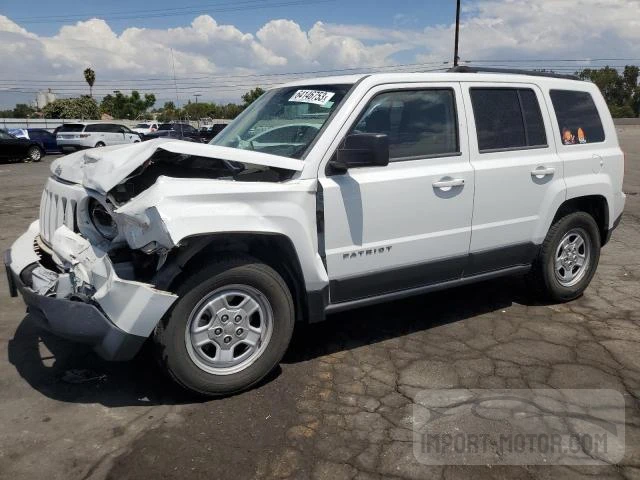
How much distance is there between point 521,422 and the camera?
3.13 metres

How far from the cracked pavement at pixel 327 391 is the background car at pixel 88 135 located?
24.9m

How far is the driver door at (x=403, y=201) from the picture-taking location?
3.61 meters

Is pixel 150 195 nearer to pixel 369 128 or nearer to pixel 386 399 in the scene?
pixel 369 128

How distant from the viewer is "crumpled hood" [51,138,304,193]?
3.11 metres

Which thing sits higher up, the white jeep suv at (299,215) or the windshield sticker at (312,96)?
the windshield sticker at (312,96)

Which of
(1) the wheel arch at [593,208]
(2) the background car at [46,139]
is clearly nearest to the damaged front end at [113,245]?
(1) the wheel arch at [593,208]

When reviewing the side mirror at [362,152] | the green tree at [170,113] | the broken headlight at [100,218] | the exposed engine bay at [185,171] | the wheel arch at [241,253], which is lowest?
the green tree at [170,113]

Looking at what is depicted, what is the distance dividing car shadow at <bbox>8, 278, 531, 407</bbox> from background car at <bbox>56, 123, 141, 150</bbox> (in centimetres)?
2508

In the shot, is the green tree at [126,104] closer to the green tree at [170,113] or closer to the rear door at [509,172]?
the green tree at [170,113]

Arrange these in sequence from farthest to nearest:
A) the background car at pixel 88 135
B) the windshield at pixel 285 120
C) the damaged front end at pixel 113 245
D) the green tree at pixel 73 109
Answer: the green tree at pixel 73 109 → the background car at pixel 88 135 → the windshield at pixel 285 120 → the damaged front end at pixel 113 245

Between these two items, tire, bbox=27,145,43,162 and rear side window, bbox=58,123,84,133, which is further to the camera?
rear side window, bbox=58,123,84,133

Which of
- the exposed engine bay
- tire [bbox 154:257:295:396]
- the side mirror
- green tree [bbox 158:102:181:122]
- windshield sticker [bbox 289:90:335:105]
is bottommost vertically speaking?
green tree [bbox 158:102:181:122]

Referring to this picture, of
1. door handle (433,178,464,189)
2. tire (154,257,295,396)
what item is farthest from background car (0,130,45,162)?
door handle (433,178,464,189)

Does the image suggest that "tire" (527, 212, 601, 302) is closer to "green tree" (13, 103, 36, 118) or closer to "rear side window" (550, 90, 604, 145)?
"rear side window" (550, 90, 604, 145)
